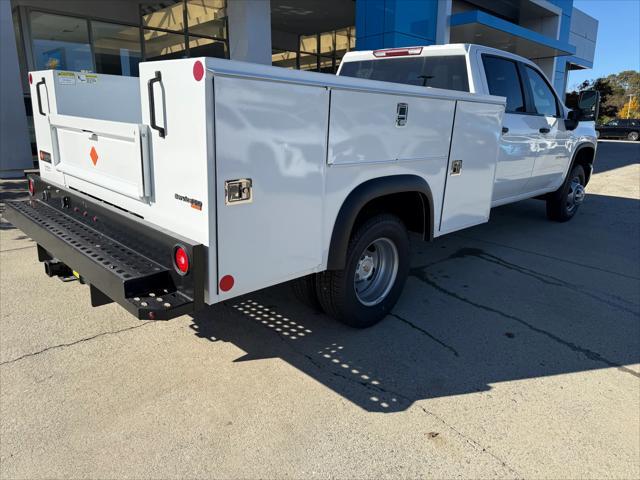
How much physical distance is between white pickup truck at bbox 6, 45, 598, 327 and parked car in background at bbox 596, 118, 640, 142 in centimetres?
3726

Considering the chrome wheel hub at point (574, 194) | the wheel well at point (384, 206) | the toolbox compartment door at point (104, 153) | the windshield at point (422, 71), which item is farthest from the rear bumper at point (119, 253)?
the chrome wheel hub at point (574, 194)

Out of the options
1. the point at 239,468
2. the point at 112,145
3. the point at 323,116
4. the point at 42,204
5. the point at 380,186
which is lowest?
the point at 239,468

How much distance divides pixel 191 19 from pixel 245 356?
1254 cm

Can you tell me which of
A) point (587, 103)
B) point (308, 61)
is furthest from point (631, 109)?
point (587, 103)

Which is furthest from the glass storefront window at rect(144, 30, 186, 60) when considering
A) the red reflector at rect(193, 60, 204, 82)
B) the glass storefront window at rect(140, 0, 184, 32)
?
the red reflector at rect(193, 60, 204, 82)

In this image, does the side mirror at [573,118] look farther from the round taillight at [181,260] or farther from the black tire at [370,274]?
the round taillight at [181,260]

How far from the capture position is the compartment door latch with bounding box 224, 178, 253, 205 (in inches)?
91.4

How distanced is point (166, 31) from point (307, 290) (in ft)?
39.7

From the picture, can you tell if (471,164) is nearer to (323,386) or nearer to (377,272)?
(377,272)

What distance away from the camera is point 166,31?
13.2 m

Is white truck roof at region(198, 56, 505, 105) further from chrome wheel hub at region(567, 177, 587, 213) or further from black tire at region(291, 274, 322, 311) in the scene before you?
chrome wheel hub at region(567, 177, 587, 213)

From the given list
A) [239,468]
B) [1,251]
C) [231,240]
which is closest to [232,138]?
[231,240]

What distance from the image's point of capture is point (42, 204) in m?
3.73

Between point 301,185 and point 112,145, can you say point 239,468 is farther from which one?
point 112,145
